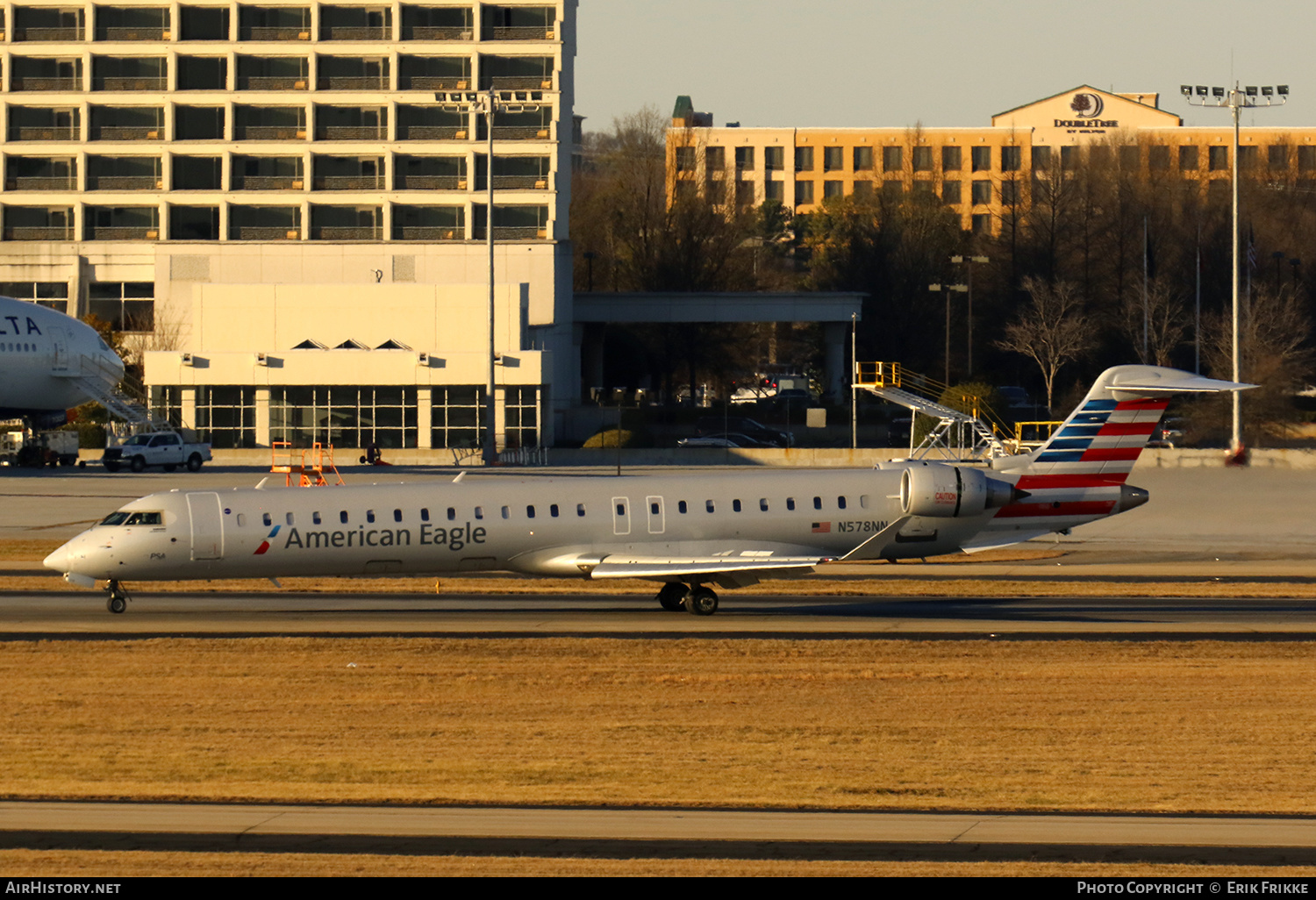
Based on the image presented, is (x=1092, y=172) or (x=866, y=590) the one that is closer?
(x=866, y=590)

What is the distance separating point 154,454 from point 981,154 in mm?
100664

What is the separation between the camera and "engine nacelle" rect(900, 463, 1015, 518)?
31922mm

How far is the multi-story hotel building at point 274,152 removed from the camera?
99.6 m

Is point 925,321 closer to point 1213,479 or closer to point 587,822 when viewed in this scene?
point 1213,479

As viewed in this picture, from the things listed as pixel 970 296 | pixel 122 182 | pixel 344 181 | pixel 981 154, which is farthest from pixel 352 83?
pixel 981 154

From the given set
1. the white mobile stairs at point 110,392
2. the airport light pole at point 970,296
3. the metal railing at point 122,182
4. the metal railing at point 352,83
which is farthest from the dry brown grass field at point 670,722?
the metal railing at point 122,182

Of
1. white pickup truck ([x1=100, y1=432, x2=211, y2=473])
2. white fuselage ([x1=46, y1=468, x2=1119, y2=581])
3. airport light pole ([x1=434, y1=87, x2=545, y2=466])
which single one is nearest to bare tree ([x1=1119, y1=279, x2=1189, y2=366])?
airport light pole ([x1=434, y1=87, x2=545, y2=466])

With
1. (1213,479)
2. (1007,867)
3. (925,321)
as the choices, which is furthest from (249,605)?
(925,321)

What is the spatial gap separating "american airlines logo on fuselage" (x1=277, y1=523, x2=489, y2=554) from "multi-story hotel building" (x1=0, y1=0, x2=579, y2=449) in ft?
219

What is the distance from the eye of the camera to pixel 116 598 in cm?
3222

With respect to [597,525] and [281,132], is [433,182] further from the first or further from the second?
[597,525]

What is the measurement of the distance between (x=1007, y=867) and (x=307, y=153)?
310 feet

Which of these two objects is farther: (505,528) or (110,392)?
(110,392)
